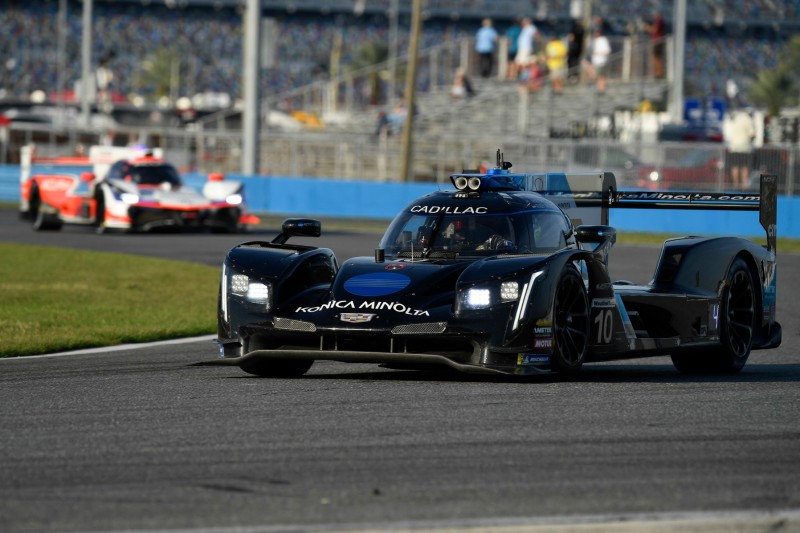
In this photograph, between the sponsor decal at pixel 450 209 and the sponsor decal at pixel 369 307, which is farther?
the sponsor decal at pixel 450 209

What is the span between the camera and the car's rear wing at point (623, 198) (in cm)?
1102

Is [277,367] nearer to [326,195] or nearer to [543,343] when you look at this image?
[543,343]

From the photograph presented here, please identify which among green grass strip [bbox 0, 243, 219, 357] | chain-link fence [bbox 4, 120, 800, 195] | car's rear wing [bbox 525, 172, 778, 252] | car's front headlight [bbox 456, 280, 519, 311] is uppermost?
chain-link fence [bbox 4, 120, 800, 195]

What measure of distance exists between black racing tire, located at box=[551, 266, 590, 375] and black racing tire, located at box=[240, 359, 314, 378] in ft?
5.21

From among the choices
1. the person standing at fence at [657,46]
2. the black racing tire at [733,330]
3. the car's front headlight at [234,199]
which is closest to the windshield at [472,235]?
the black racing tire at [733,330]

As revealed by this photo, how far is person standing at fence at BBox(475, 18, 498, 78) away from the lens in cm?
4416

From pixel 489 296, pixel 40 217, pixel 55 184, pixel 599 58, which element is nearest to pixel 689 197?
pixel 489 296

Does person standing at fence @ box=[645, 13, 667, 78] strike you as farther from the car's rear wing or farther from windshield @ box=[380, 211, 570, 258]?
windshield @ box=[380, 211, 570, 258]

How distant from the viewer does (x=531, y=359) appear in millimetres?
8844

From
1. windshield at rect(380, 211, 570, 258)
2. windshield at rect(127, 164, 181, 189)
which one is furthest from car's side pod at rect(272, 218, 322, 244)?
windshield at rect(127, 164, 181, 189)

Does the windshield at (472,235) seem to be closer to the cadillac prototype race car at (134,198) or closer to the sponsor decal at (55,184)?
the cadillac prototype race car at (134,198)

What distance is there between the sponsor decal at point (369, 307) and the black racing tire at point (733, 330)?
2531 mm

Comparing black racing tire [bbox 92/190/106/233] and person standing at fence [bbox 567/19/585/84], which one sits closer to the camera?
black racing tire [bbox 92/190/106/233]

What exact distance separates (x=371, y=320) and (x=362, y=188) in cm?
2976
